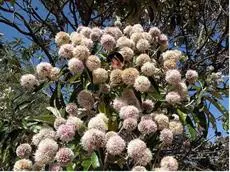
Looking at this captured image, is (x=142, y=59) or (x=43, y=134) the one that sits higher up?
(x=142, y=59)

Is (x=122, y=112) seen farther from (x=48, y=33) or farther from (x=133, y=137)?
(x=48, y=33)

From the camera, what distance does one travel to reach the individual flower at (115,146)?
55.6 inches

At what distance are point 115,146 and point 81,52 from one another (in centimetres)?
42

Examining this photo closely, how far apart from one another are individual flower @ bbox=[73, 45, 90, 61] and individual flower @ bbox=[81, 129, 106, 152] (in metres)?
0.35

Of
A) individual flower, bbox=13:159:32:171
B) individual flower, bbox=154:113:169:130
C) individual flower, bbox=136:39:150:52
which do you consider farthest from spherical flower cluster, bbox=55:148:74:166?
individual flower, bbox=136:39:150:52

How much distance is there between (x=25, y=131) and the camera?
1.87 m

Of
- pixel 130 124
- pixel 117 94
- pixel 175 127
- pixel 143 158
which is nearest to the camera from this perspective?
pixel 143 158

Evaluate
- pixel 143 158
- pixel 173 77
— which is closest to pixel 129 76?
pixel 173 77

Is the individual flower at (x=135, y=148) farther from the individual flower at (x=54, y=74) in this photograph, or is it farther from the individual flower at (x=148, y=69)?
the individual flower at (x=54, y=74)

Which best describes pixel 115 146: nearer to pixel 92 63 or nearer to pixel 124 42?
pixel 92 63

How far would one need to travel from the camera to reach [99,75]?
66.3 inches

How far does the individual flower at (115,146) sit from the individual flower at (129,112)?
13 centimetres

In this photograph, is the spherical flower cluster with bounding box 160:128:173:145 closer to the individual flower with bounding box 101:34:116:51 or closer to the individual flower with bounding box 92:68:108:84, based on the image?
the individual flower with bounding box 92:68:108:84

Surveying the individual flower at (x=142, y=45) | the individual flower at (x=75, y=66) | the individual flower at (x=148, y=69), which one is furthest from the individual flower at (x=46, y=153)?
the individual flower at (x=142, y=45)
